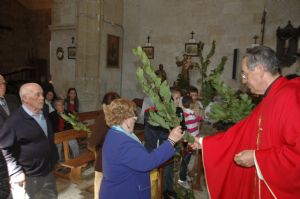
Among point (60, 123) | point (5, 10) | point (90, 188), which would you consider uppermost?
point (5, 10)

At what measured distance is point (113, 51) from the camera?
1030 centimetres

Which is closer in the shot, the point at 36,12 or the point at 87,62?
the point at 87,62

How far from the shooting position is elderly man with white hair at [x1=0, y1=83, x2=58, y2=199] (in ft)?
8.49

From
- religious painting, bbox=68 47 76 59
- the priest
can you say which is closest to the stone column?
religious painting, bbox=68 47 76 59

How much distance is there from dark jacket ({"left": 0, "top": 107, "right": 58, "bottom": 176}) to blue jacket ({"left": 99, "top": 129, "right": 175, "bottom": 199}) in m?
0.86

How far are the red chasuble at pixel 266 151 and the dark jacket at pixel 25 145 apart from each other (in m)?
1.70

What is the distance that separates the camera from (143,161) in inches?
84.7

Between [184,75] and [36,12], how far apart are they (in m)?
11.5

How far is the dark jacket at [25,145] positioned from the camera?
259 centimetres

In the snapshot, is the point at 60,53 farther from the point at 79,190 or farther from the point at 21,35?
the point at 79,190

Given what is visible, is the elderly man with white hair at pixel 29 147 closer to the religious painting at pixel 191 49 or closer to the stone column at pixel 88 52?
the stone column at pixel 88 52

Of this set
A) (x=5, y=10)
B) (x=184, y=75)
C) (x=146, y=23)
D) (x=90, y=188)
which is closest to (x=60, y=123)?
(x=90, y=188)

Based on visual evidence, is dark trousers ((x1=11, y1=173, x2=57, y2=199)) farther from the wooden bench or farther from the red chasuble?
the red chasuble

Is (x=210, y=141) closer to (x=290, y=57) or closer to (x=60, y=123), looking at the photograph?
(x=60, y=123)
